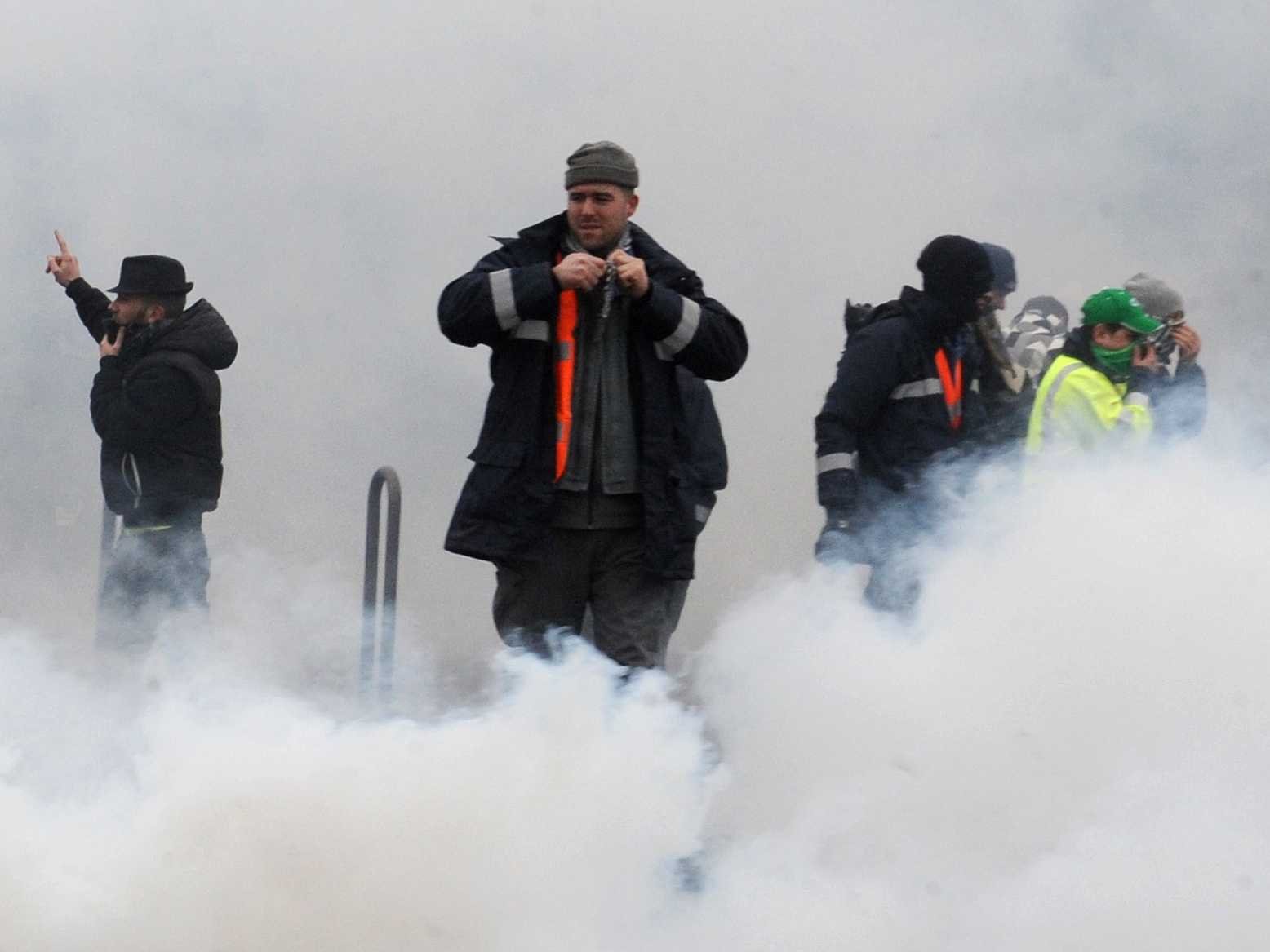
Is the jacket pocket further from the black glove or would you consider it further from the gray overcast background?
the gray overcast background

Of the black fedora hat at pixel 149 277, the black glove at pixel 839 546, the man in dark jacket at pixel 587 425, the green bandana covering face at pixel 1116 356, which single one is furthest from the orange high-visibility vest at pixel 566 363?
the black fedora hat at pixel 149 277

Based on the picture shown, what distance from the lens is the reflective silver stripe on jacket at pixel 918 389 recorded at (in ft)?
19.6

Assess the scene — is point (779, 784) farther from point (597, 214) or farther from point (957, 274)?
point (957, 274)

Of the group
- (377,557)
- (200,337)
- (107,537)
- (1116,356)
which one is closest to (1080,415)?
(1116,356)

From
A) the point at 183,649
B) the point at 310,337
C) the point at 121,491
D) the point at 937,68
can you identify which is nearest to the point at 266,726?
the point at 183,649

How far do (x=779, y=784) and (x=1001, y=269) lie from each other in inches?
87.2

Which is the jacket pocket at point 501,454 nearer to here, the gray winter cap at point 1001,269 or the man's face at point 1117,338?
the gray winter cap at point 1001,269

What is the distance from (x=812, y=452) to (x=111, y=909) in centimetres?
566

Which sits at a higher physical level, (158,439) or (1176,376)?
(1176,376)

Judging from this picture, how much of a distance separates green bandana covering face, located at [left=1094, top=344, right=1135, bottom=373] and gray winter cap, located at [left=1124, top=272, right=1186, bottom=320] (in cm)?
90

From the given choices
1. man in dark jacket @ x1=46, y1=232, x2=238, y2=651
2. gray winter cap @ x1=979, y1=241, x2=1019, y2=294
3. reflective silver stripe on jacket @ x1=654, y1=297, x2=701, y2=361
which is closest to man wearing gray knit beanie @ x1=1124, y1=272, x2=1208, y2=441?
gray winter cap @ x1=979, y1=241, x2=1019, y2=294

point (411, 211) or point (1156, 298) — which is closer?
point (1156, 298)

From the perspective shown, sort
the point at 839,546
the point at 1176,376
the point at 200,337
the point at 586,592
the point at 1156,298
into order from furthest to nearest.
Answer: the point at 1156,298 → the point at 200,337 → the point at 1176,376 → the point at 839,546 → the point at 586,592

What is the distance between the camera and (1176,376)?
6793mm
